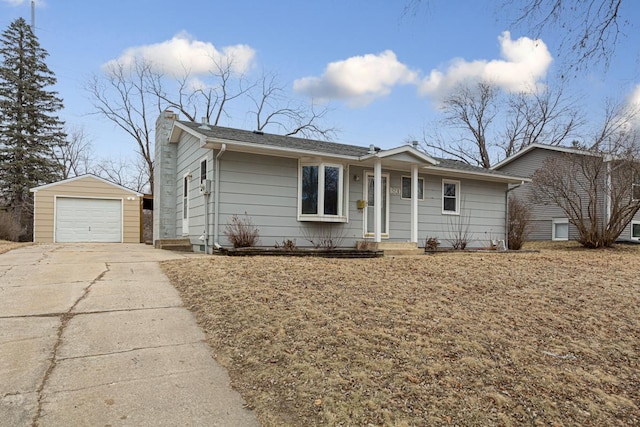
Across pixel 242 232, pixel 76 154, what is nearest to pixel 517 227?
pixel 242 232

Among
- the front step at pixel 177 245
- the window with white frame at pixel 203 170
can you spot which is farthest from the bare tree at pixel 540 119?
the front step at pixel 177 245

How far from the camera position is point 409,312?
448 centimetres

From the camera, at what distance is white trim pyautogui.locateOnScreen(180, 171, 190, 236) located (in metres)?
11.6

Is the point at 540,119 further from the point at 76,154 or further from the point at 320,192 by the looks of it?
the point at 76,154

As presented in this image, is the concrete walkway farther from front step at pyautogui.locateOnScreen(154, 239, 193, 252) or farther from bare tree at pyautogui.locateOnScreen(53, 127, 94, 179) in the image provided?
bare tree at pyautogui.locateOnScreen(53, 127, 94, 179)

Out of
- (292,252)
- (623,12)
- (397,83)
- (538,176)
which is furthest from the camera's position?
(538,176)

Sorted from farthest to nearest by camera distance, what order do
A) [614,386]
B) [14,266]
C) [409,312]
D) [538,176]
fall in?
[538,176] → [14,266] → [409,312] → [614,386]

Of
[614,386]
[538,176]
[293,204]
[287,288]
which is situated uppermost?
[538,176]

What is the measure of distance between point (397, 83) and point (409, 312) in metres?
11.3

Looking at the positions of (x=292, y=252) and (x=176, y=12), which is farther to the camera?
(x=176, y=12)

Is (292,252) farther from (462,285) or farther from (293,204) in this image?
(462,285)

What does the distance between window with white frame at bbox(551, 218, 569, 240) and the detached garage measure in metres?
18.4

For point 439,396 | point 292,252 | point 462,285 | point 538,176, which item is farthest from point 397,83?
point 439,396

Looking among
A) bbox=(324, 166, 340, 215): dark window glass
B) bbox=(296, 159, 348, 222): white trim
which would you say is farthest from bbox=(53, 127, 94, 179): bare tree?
bbox=(324, 166, 340, 215): dark window glass
